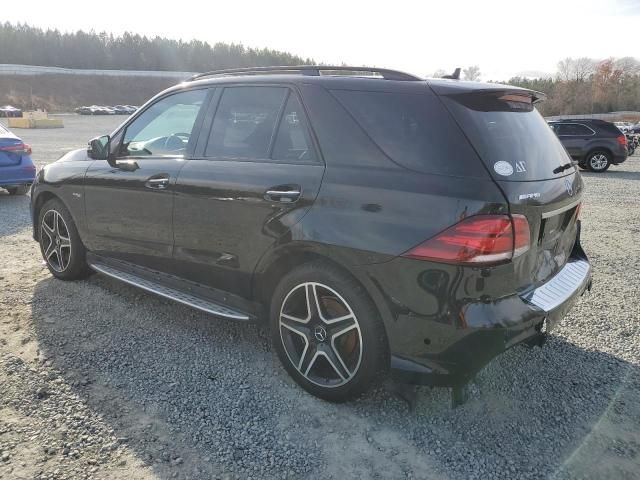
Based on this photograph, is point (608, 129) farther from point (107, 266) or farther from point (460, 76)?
point (107, 266)

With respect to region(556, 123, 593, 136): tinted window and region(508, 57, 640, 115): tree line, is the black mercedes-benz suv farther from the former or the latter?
region(508, 57, 640, 115): tree line

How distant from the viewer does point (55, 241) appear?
15.8 feet

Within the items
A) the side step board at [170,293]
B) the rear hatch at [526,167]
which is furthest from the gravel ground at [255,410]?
the rear hatch at [526,167]

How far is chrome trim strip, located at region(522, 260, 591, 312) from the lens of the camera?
2631mm

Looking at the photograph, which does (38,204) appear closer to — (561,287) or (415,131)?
(415,131)

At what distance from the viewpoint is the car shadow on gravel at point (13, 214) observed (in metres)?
7.00

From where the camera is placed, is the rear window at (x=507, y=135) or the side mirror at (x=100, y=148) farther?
the side mirror at (x=100, y=148)

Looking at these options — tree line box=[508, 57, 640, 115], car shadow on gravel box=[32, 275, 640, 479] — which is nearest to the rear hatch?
car shadow on gravel box=[32, 275, 640, 479]

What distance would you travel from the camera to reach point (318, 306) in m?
2.91

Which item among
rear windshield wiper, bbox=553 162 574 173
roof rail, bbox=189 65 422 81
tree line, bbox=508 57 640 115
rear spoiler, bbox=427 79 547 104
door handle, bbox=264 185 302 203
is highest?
tree line, bbox=508 57 640 115

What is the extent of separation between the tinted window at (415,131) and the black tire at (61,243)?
298 cm

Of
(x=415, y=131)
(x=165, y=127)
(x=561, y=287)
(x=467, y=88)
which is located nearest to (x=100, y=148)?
(x=165, y=127)

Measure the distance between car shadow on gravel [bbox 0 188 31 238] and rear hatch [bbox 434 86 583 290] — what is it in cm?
624

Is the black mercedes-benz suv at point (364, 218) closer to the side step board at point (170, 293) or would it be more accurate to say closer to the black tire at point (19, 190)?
the side step board at point (170, 293)
